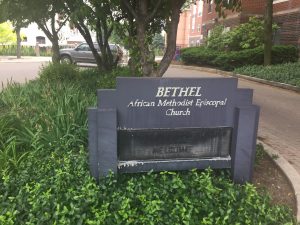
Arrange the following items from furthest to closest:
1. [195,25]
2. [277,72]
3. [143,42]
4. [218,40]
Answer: [195,25] → [218,40] → [277,72] → [143,42]

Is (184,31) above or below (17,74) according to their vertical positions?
above

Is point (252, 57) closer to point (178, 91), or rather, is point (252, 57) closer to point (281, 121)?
point (281, 121)

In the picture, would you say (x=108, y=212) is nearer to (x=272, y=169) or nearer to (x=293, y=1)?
(x=272, y=169)

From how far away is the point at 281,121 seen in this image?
8.04 m

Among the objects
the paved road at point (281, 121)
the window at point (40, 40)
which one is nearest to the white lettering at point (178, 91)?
the paved road at point (281, 121)

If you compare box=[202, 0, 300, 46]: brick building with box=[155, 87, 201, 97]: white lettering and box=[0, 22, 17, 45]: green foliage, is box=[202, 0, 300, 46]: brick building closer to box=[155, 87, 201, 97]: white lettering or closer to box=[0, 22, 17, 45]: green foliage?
box=[155, 87, 201, 97]: white lettering

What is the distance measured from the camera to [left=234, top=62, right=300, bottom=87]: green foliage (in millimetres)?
13748

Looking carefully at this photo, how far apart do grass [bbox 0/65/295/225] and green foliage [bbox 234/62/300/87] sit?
10.2 m

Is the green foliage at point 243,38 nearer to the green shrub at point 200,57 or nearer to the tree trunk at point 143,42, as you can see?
the green shrub at point 200,57

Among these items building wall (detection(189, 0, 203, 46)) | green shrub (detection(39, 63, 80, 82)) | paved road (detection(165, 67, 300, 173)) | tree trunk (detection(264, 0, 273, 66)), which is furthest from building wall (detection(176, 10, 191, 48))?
green shrub (detection(39, 63, 80, 82))

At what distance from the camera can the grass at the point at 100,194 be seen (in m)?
3.25

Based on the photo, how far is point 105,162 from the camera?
3750mm

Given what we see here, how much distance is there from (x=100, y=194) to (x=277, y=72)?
1329cm

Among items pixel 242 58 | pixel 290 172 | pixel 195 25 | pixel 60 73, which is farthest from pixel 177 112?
pixel 195 25
